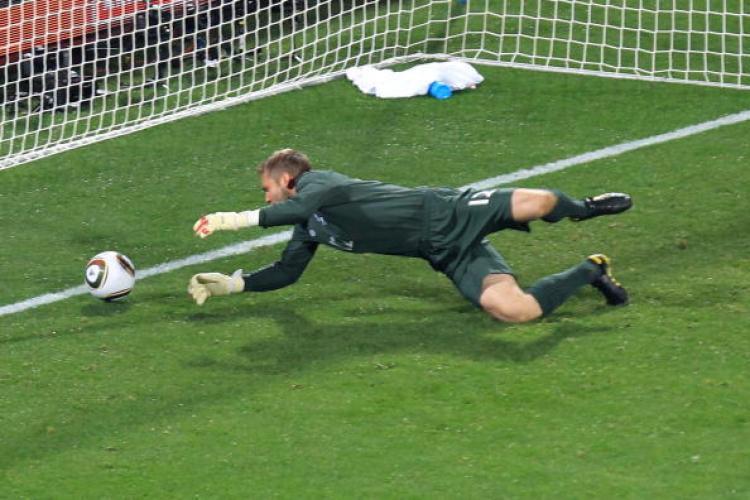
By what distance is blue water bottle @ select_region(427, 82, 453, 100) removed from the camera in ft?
41.6

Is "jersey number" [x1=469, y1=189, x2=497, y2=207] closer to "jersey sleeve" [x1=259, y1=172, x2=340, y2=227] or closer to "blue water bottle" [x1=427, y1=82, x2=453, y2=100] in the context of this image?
"jersey sleeve" [x1=259, y1=172, x2=340, y2=227]

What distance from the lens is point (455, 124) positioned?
40.1 ft

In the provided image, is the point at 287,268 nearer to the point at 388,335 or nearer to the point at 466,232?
the point at 388,335

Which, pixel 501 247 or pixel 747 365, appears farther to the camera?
pixel 501 247

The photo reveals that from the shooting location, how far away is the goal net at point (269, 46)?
40.5 ft

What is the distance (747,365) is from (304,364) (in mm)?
2235

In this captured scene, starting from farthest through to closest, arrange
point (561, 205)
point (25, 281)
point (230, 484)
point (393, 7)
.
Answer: point (393, 7)
point (25, 281)
point (561, 205)
point (230, 484)

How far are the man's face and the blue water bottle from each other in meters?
3.70

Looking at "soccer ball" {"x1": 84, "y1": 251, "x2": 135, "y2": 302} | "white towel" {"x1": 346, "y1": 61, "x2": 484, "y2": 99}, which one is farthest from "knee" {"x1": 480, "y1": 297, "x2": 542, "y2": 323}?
"white towel" {"x1": 346, "y1": 61, "x2": 484, "y2": 99}

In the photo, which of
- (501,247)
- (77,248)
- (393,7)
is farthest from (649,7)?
(77,248)

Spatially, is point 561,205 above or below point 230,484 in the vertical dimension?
above

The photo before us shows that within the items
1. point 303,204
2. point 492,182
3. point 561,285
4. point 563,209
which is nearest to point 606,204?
point 563,209

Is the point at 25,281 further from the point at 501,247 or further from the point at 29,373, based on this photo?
the point at 501,247

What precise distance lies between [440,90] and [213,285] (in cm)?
377
